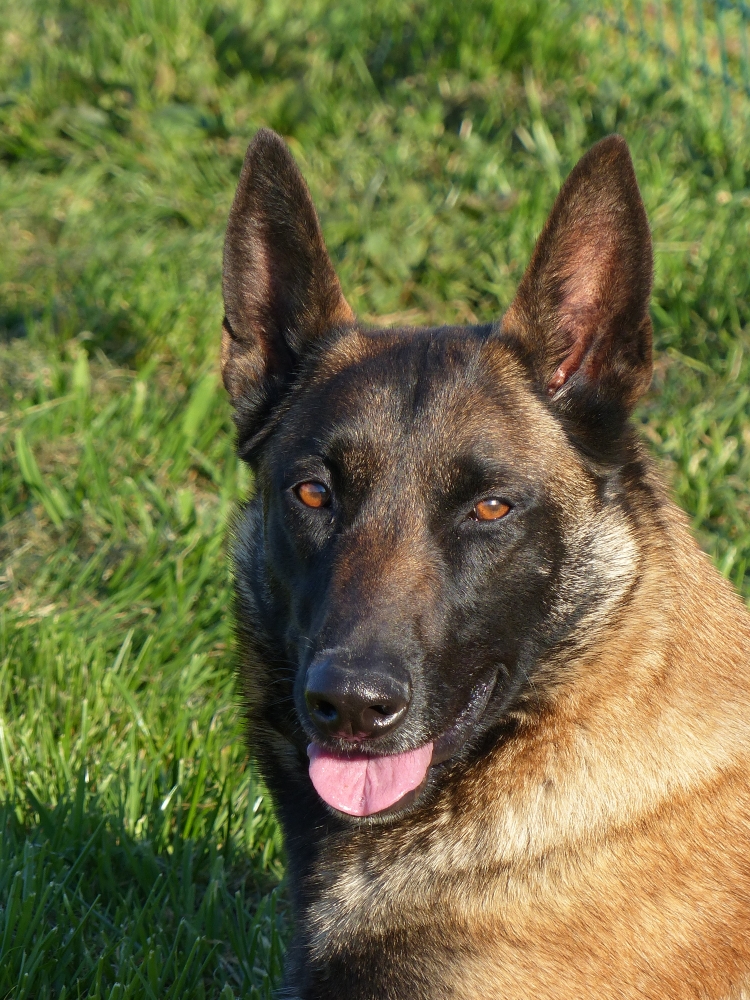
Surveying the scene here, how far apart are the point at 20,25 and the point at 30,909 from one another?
643cm

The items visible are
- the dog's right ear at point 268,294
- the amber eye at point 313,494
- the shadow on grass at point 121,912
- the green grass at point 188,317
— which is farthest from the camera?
the green grass at point 188,317

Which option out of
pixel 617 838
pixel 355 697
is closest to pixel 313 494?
pixel 355 697

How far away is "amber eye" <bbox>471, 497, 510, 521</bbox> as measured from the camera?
2832 mm

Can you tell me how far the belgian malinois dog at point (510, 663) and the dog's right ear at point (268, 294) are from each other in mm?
19

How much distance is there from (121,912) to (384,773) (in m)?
1.07

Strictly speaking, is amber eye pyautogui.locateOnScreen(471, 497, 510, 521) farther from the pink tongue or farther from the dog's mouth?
the pink tongue

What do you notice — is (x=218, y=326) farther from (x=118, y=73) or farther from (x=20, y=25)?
(x=20, y=25)

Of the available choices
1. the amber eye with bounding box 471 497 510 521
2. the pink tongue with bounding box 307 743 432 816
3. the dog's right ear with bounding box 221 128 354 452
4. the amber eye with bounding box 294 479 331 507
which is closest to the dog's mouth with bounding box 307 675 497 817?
the pink tongue with bounding box 307 743 432 816

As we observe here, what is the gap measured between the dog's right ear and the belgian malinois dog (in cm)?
2

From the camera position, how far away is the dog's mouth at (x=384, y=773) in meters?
2.72

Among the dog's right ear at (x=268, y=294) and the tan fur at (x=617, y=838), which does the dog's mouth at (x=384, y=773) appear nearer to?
the tan fur at (x=617, y=838)

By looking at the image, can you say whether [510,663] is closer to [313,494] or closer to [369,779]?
[369,779]

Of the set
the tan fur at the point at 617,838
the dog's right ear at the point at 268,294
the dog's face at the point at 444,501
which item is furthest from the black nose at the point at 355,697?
the dog's right ear at the point at 268,294

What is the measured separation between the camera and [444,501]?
9.23ft
